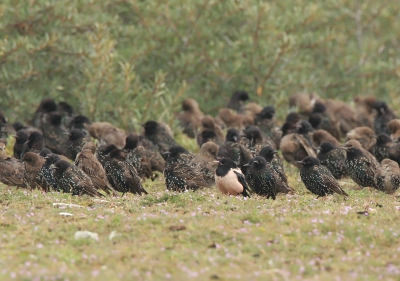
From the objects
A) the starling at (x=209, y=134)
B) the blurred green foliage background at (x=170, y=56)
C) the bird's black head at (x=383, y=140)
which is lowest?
the starling at (x=209, y=134)

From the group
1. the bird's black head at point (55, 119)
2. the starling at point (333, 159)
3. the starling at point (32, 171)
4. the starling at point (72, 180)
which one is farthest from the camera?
the bird's black head at point (55, 119)

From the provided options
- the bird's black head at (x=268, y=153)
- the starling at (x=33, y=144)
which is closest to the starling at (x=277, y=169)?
the bird's black head at (x=268, y=153)

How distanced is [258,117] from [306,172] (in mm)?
6925

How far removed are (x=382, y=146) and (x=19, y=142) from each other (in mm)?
7866

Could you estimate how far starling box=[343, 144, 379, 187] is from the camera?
14.5 m

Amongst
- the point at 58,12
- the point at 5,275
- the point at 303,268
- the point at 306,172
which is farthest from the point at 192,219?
the point at 58,12

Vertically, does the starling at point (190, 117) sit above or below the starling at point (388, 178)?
below

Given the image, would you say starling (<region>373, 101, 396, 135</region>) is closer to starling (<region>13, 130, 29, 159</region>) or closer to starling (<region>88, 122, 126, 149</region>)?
starling (<region>88, 122, 126, 149</region>)

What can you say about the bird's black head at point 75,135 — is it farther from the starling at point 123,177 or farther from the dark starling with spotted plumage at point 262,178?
the dark starling with spotted plumage at point 262,178

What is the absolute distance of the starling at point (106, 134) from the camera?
57.8 feet

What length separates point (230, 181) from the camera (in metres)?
13.0

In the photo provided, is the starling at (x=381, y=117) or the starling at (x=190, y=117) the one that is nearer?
the starling at (x=381, y=117)

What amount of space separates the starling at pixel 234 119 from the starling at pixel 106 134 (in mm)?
4107

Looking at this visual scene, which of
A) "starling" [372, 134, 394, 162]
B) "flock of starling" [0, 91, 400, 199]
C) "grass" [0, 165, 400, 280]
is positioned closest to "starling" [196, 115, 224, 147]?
"flock of starling" [0, 91, 400, 199]
